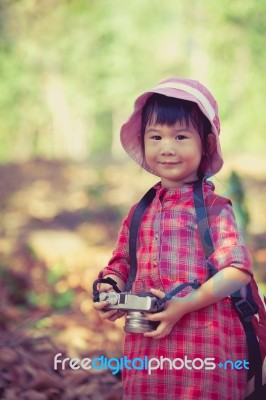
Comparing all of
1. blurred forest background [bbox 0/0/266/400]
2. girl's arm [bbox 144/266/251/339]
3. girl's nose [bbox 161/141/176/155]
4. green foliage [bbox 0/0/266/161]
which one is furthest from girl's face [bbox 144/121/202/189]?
green foliage [bbox 0/0/266/161]

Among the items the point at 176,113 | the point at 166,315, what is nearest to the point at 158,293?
the point at 166,315

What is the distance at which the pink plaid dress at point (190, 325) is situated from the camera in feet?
5.91

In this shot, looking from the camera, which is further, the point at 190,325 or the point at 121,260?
the point at 121,260

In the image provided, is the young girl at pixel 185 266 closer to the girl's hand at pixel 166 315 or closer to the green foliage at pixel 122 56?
the girl's hand at pixel 166 315

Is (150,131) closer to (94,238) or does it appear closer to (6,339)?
(6,339)

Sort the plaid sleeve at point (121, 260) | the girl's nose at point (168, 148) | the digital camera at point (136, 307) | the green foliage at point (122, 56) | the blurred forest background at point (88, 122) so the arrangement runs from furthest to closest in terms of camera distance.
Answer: the green foliage at point (122, 56), the blurred forest background at point (88, 122), the plaid sleeve at point (121, 260), the girl's nose at point (168, 148), the digital camera at point (136, 307)

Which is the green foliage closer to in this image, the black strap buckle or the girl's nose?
the girl's nose

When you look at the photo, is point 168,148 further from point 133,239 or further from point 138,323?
point 138,323

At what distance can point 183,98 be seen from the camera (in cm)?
185

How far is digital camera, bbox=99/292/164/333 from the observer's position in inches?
69.6

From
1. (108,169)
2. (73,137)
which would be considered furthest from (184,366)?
(73,137)

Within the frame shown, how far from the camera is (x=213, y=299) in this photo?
178 cm

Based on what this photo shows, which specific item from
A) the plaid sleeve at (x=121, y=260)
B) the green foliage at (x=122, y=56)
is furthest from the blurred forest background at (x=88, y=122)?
the plaid sleeve at (x=121, y=260)

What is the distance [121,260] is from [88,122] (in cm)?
945
